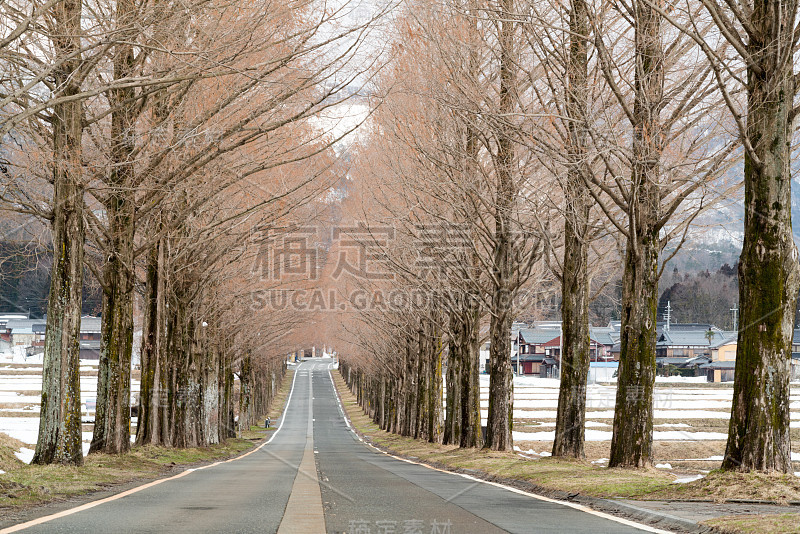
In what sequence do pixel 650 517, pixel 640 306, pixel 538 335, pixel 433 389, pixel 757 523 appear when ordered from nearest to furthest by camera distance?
pixel 757 523 < pixel 650 517 < pixel 640 306 < pixel 433 389 < pixel 538 335

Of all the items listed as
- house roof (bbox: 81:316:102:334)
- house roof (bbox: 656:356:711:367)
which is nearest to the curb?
house roof (bbox: 656:356:711:367)

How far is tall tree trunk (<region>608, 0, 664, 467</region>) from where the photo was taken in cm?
1277

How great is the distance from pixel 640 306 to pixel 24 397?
54.1m

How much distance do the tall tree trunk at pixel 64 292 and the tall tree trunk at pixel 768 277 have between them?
940 centimetres

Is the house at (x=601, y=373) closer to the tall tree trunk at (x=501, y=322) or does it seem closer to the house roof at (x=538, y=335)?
the house roof at (x=538, y=335)

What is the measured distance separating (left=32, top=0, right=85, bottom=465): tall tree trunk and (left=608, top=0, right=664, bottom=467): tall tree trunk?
8.56m

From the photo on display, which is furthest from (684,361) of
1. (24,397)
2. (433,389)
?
(433,389)

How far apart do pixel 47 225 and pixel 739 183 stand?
503 inches

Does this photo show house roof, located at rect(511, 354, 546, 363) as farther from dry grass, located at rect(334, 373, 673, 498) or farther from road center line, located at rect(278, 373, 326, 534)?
road center line, located at rect(278, 373, 326, 534)

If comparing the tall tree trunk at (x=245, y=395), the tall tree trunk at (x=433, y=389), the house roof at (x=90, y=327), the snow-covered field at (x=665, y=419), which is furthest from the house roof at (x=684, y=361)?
the house roof at (x=90, y=327)

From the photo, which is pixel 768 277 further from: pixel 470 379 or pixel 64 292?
pixel 470 379

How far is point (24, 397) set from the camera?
57.7 metres

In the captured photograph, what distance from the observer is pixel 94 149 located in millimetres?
15477

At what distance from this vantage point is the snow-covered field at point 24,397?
108ft
